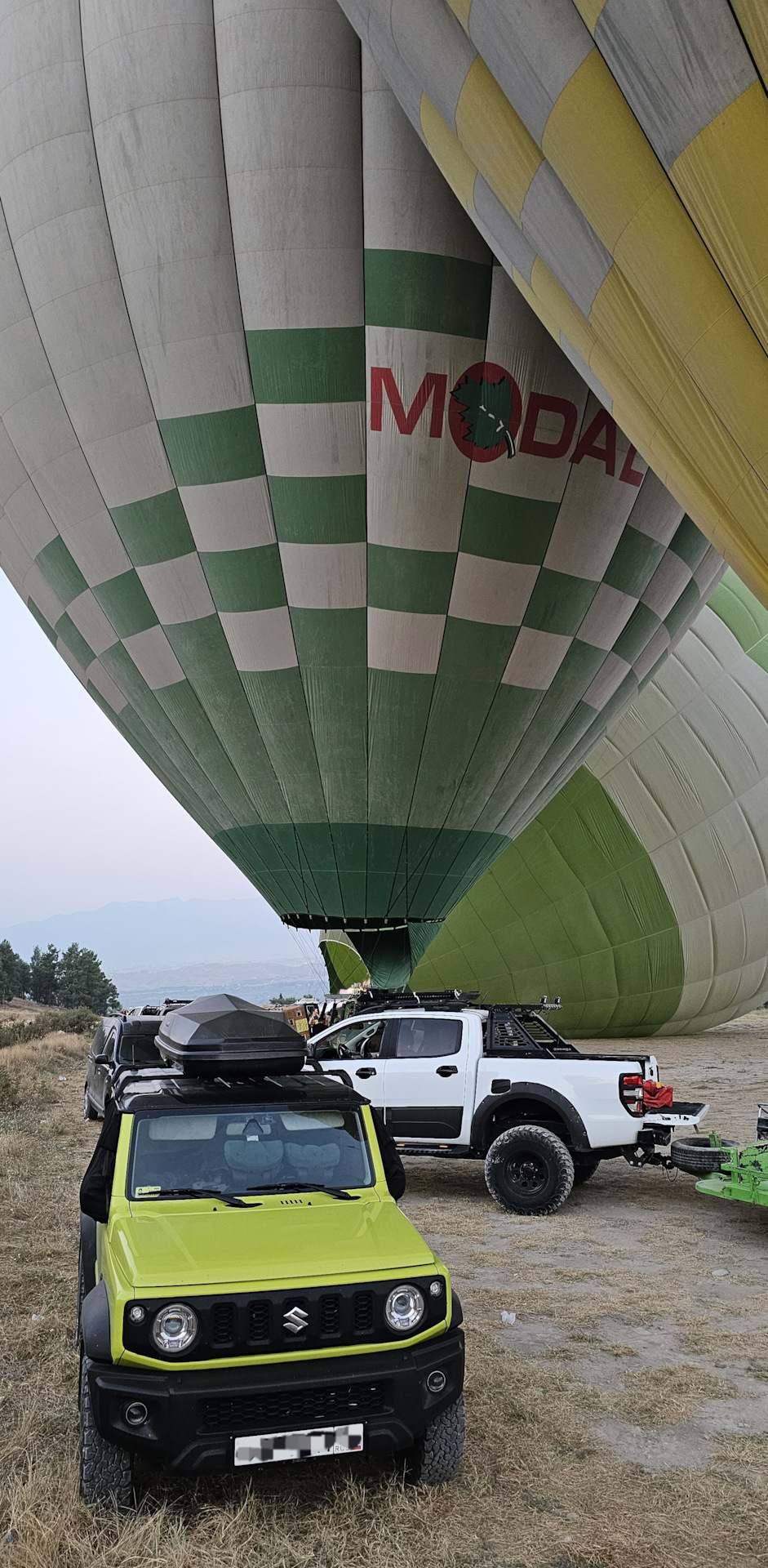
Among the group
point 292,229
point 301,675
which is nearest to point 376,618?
point 301,675

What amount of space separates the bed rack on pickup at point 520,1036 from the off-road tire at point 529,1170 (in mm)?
784

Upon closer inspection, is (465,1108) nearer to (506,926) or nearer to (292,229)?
(292,229)

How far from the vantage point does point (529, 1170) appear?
9016 millimetres

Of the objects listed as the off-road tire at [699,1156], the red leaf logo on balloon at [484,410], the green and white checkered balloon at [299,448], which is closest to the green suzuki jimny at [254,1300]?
the off-road tire at [699,1156]

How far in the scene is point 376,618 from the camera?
11.8 metres

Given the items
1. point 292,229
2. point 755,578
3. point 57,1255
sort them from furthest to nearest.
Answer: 1. point 292,229
2. point 57,1255
3. point 755,578

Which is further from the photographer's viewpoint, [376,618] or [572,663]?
[572,663]

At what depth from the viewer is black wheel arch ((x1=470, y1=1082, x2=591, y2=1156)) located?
9.13 metres

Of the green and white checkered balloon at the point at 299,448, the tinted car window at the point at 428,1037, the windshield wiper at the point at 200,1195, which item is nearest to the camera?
the windshield wiper at the point at 200,1195

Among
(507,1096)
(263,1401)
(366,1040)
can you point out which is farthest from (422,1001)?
(263,1401)

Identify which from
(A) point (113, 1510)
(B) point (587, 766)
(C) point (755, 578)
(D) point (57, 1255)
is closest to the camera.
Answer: (A) point (113, 1510)

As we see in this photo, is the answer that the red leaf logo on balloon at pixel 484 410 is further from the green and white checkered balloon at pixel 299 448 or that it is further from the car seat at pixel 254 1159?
the car seat at pixel 254 1159

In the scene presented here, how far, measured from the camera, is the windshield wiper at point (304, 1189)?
190 inches

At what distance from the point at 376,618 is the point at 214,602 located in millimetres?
1815
